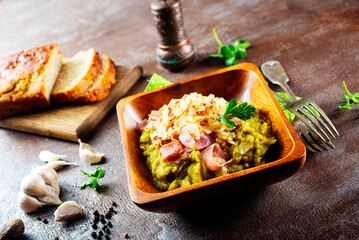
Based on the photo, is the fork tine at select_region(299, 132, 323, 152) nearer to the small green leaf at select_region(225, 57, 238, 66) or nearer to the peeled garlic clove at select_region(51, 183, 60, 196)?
the small green leaf at select_region(225, 57, 238, 66)

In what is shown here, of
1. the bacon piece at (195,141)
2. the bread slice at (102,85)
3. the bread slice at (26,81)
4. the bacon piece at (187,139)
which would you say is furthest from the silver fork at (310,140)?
the bread slice at (26,81)

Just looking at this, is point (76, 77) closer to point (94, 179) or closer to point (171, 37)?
point (171, 37)

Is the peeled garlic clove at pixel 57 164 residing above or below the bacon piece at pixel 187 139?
below

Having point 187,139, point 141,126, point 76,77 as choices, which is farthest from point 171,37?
point 187,139

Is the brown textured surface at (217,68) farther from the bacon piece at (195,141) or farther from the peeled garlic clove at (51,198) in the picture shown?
the bacon piece at (195,141)

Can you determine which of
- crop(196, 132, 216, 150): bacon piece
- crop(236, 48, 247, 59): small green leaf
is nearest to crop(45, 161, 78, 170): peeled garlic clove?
crop(196, 132, 216, 150): bacon piece

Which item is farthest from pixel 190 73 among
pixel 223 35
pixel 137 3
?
pixel 137 3

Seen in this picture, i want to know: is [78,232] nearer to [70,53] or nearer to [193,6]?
[70,53]
